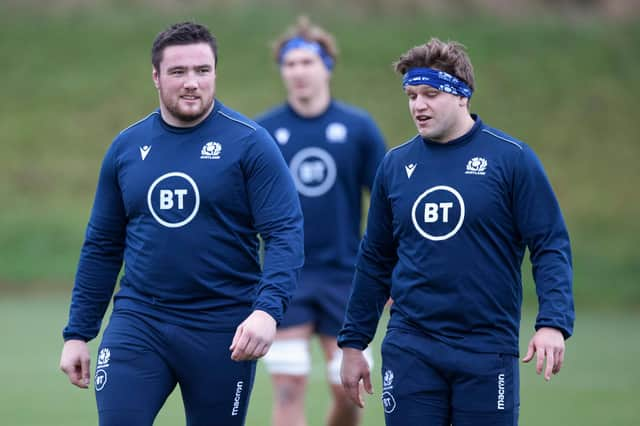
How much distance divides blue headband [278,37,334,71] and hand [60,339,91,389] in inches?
131

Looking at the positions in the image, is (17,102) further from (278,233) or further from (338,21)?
(278,233)

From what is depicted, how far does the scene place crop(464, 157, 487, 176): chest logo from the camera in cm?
518

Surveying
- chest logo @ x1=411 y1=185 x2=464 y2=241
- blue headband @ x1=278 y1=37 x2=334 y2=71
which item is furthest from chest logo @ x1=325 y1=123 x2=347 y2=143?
chest logo @ x1=411 y1=185 x2=464 y2=241

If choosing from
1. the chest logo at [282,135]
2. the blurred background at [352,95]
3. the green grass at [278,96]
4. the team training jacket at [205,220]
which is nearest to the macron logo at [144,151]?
the team training jacket at [205,220]

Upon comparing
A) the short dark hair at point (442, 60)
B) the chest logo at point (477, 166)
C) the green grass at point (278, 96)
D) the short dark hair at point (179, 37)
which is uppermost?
the green grass at point (278, 96)

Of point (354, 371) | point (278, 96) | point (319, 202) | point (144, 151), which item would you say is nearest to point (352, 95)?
point (278, 96)

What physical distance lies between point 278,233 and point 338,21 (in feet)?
73.4

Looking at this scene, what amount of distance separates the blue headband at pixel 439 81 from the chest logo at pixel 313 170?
2.83 m

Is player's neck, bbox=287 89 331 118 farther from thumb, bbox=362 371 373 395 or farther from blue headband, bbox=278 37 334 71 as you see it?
thumb, bbox=362 371 373 395

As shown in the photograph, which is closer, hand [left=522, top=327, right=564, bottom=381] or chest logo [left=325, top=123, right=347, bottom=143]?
hand [left=522, top=327, right=564, bottom=381]

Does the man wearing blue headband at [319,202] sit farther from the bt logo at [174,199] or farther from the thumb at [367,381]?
the bt logo at [174,199]

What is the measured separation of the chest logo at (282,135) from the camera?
8.21 meters

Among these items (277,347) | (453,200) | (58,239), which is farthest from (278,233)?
(58,239)

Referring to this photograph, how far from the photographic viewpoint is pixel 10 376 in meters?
11.3
